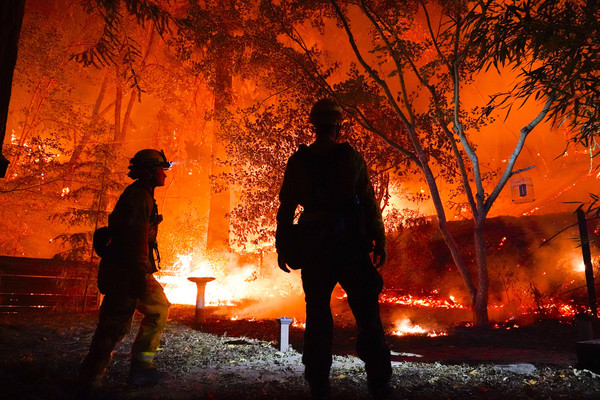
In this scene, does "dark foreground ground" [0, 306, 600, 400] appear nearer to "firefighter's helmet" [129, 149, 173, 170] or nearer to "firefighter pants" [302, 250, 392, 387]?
"firefighter pants" [302, 250, 392, 387]

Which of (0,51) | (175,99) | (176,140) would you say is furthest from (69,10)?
(0,51)

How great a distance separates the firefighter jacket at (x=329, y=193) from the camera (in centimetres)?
296

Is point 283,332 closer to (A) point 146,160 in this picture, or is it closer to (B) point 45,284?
(A) point 146,160

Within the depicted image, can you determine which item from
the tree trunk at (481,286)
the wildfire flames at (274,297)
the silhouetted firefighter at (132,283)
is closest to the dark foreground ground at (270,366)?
the silhouetted firefighter at (132,283)

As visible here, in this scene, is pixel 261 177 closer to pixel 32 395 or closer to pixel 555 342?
pixel 555 342

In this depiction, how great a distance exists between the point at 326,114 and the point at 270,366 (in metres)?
3.48

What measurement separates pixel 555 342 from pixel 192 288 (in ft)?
48.6

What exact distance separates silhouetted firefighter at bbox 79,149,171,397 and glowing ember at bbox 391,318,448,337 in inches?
265

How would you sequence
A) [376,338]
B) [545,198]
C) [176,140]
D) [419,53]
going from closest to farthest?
[376,338], [419,53], [545,198], [176,140]

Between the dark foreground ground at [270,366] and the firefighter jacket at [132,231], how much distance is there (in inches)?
45.7

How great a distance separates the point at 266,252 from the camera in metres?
18.0

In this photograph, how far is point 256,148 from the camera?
41.8 ft

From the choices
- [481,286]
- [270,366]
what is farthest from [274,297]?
[270,366]

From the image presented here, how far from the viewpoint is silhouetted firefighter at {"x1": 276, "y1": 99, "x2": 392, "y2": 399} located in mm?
2824
